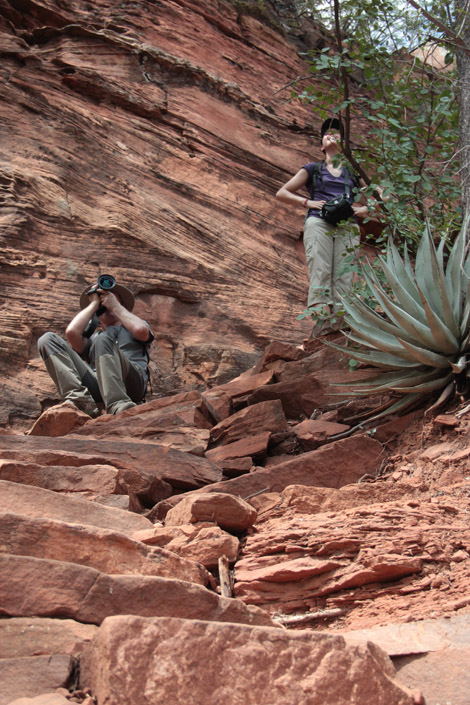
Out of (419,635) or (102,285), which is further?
(102,285)

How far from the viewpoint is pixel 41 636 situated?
1.96m

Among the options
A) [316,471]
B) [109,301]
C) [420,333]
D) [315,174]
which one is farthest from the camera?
[315,174]

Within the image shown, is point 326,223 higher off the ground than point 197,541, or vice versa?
point 326,223

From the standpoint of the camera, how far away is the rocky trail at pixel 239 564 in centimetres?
177

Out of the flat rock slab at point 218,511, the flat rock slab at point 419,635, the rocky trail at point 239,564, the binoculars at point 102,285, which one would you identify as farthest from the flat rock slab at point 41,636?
the binoculars at point 102,285

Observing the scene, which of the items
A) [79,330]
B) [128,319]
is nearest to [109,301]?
[128,319]

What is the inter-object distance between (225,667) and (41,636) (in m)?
0.48

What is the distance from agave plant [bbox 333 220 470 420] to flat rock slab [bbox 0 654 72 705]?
3028mm

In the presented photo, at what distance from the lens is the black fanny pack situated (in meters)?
7.21

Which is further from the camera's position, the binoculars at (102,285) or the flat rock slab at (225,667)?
the binoculars at (102,285)

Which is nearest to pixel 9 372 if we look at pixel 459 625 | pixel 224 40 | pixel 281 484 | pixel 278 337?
pixel 278 337

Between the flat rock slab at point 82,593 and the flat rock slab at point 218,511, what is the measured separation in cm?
98

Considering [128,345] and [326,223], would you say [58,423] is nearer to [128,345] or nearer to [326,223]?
[128,345]

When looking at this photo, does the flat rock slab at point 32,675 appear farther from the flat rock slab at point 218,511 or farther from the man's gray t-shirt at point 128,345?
the man's gray t-shirt at point 128,345
